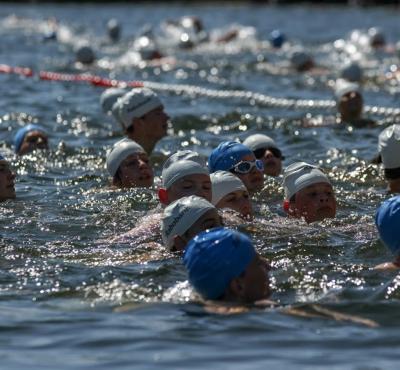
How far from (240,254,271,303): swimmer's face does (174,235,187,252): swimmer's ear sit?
1.41m

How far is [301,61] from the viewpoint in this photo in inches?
933

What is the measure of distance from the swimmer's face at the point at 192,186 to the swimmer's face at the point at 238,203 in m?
0.28

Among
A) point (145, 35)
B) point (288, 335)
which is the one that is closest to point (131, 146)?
point (288, 335)

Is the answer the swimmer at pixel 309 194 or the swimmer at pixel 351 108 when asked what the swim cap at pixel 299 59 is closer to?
the swimmer at pixel 351 108

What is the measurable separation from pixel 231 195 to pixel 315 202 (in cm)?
76

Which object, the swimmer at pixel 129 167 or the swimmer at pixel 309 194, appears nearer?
the swimmer at pixel 309 194

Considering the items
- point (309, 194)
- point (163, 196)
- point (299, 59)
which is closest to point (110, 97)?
point (163, 196)

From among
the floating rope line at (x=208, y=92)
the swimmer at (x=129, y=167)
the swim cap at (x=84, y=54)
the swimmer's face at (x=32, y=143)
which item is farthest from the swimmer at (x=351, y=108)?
the swim cap at (x=84, y=54)

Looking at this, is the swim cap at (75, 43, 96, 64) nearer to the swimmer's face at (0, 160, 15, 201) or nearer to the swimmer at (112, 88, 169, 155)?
the swimmer at (112, 88, 169, 155)

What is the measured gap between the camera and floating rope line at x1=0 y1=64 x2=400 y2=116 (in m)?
18.7

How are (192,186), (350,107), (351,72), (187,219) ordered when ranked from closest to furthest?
(187,219) → (192,186) → (350,107) → (351,72)

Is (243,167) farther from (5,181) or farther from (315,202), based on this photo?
(5,181)

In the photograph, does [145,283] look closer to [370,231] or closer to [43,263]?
[43,263]

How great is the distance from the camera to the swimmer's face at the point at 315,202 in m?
10.4
